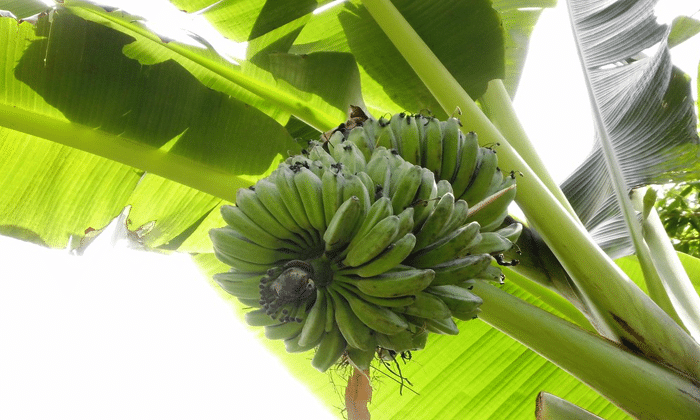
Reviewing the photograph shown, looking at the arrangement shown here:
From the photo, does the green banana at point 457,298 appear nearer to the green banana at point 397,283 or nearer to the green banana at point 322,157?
the green banana at point 397,283

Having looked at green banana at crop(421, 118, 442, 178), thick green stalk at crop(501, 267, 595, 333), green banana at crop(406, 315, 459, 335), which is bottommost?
thick green stalk at crop(501, 267, 595, 333)

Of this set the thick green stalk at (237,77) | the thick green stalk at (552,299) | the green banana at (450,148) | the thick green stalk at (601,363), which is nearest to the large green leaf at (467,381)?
the thick green stalk at (552,299)

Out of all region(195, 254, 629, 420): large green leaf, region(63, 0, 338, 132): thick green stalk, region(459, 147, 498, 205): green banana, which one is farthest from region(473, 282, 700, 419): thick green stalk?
region(63, 0, 338, 132): thick green stalk

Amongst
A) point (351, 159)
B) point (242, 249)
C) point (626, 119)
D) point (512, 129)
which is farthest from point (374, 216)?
point (626, 119)

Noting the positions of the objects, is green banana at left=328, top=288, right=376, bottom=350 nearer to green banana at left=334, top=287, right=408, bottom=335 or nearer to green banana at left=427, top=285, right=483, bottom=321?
green banana at left=334, top=287, right=408, bottom=335

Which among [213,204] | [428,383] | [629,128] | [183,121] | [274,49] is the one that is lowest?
[428,383]

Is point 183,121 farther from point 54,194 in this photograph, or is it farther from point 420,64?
point 420,64

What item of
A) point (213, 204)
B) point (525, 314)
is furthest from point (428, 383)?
point (213, 204)
